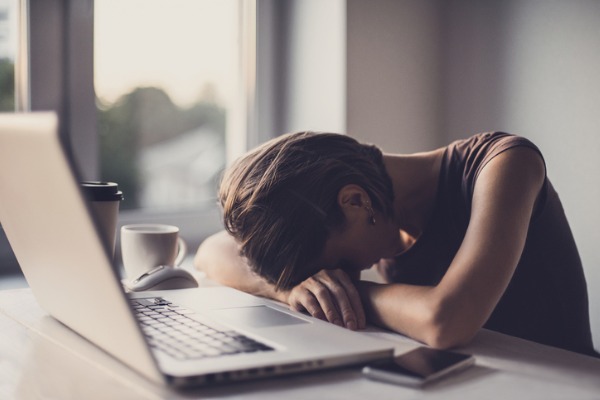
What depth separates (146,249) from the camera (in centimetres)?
117

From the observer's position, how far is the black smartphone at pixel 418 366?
0.67 meters

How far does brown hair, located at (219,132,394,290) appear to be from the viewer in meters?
1.03

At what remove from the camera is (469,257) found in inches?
36.4

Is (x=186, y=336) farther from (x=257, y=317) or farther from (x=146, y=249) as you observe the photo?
(x=146, y=249)

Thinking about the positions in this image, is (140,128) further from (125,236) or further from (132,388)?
(132,388)

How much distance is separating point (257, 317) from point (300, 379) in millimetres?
209

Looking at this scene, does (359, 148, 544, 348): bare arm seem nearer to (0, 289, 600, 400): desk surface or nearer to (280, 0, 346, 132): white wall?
(0, 289, 600, 400): desk surface

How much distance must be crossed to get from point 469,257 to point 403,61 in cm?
100

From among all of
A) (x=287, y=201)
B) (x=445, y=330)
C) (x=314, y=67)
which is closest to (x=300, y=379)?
(x=445, y=330)

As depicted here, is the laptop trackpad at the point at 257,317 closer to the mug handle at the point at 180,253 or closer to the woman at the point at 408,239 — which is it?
the woman at the point at 408,239

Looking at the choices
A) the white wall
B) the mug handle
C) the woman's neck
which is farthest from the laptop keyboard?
the white wall

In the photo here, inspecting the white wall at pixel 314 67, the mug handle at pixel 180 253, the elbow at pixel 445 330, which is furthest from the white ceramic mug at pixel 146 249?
the white wall at pixel 314 67

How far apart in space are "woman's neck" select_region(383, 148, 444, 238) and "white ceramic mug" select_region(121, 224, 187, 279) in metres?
0.40

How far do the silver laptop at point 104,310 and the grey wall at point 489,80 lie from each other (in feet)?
3.06
